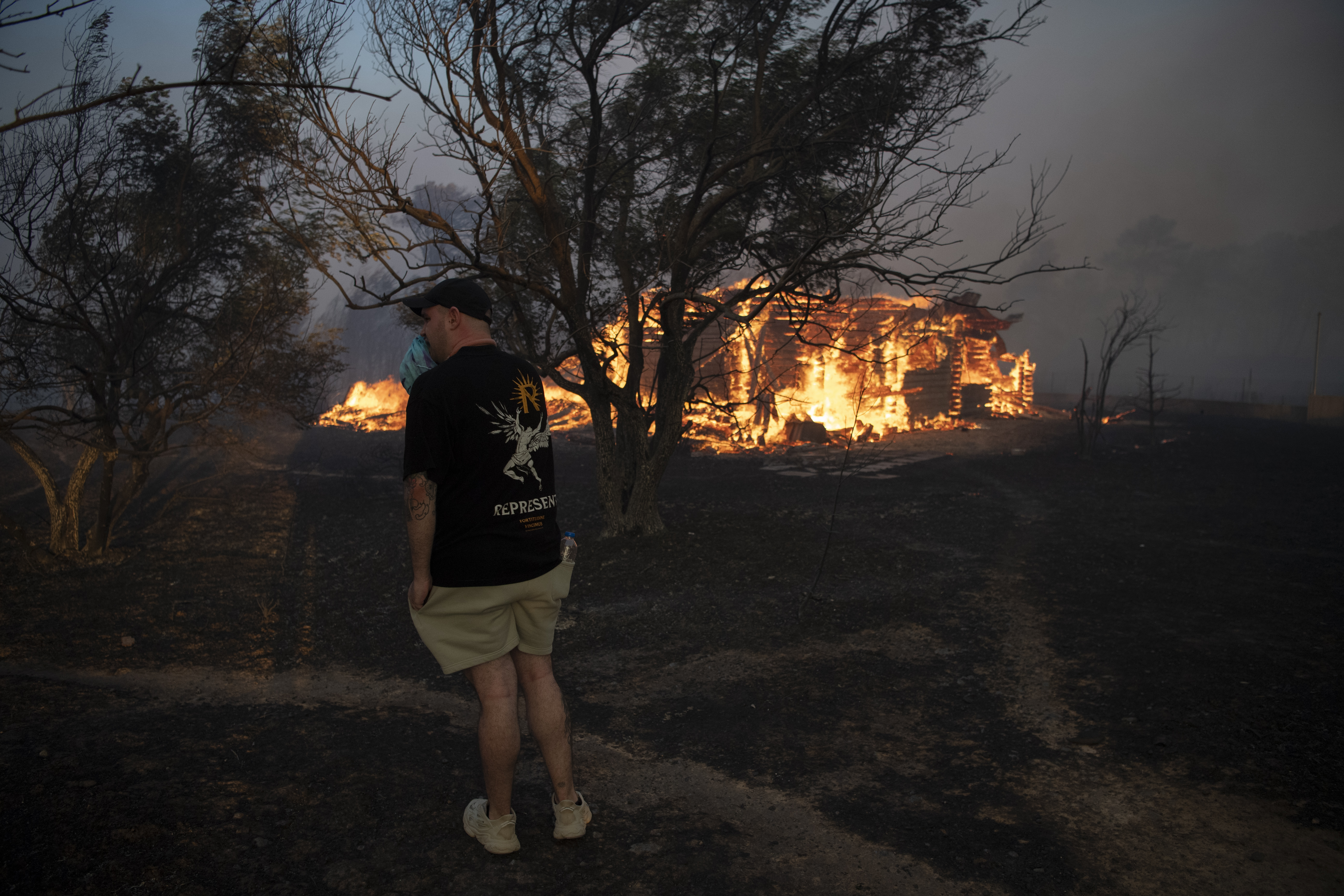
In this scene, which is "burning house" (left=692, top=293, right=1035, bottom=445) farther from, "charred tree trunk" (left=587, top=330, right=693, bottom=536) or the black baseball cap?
the black baseball cap

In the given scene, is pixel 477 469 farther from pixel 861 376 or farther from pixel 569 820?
pixel 861 376

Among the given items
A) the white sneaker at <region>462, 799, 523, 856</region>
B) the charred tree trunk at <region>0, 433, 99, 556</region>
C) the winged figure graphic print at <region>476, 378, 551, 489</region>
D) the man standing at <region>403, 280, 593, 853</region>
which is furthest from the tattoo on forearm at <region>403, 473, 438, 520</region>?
the charred tree trunk at <region>0, 433, 99, 556</region>

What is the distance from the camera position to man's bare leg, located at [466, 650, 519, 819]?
2.52 metres

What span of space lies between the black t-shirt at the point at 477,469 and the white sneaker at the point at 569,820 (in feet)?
2.73

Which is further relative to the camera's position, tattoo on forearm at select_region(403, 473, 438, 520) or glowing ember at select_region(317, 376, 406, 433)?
glowing ember at select_region(317, 376, 406, 433)

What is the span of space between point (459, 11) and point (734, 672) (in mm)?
5033

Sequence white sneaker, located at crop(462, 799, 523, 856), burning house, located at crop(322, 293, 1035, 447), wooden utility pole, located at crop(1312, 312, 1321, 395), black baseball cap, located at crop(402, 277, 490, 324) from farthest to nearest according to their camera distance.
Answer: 1. wooden utility pole, located at crop(1312, 312, 1321, 395)
2. burning house, located at crop(322, 293, 1035, 447)
3. black baseball cap, located at crop(402, 277, 490, 324)
4. white sneaker, located at crop(462, 799, 523, 856)

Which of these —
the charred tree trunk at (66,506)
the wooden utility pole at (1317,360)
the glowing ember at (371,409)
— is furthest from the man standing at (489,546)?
the wooden utility pole at (1317,360)

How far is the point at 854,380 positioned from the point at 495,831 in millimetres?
20729

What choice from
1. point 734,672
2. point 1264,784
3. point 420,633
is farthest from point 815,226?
point 420,633

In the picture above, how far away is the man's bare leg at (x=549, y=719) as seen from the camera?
2619mm

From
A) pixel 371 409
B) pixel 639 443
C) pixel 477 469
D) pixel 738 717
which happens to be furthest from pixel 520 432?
pixel 371 409

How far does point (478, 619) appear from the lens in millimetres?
2506

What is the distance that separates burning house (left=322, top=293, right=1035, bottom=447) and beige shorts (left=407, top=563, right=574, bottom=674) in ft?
48.6
